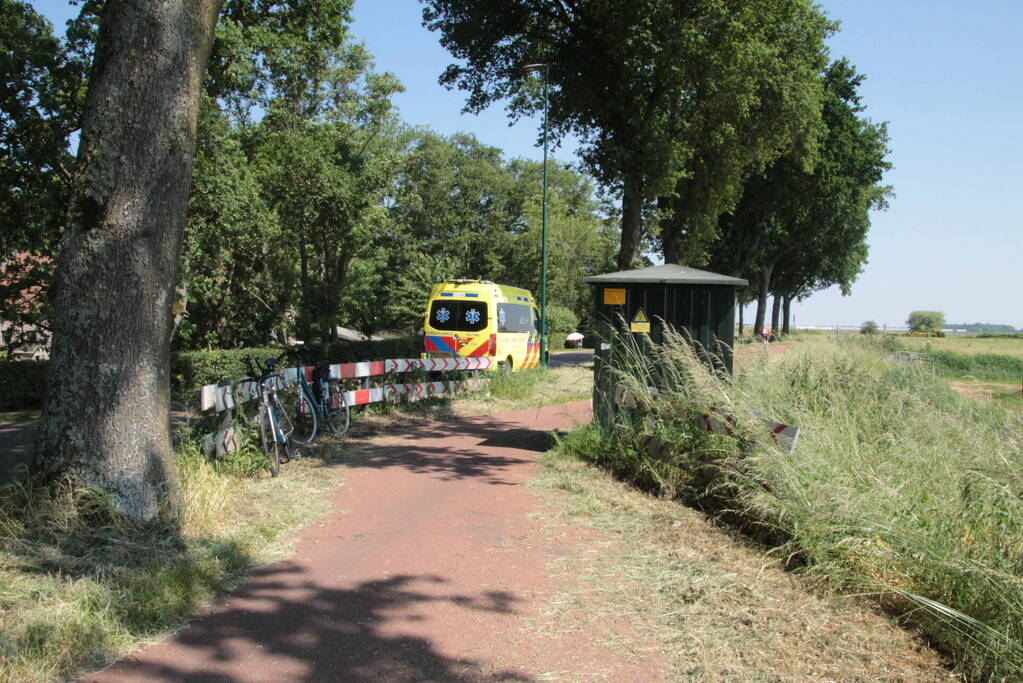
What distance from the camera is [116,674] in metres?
3.65

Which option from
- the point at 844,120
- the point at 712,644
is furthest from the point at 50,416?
the point at 844,120

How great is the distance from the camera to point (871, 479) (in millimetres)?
5145

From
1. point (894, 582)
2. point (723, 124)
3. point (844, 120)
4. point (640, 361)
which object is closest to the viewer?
point (894, 582)

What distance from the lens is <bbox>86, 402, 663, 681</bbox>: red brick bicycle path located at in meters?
3.77

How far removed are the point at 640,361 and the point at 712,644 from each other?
16.9ft

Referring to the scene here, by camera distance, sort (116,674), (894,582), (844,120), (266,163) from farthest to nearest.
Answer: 1. (844,120)
2. (266,163)
3. (894,582)
4. (116,674)

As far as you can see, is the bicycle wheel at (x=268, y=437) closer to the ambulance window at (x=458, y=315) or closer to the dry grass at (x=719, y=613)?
the dry grass at (x=719, y=613)

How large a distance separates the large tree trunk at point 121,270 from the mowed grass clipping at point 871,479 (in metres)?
4.36

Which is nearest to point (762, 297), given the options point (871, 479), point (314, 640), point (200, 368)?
point (200, 368)

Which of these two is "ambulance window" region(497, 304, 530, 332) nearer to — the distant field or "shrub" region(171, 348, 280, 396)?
"shrub" region(171, 348, 280, 396)

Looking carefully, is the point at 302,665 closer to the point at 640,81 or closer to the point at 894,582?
the point at 894,582

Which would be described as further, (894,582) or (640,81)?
(640,81)

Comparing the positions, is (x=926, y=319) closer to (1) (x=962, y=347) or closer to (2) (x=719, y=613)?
(1) (x=962, y=347)

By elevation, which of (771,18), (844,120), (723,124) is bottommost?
(723,124)
